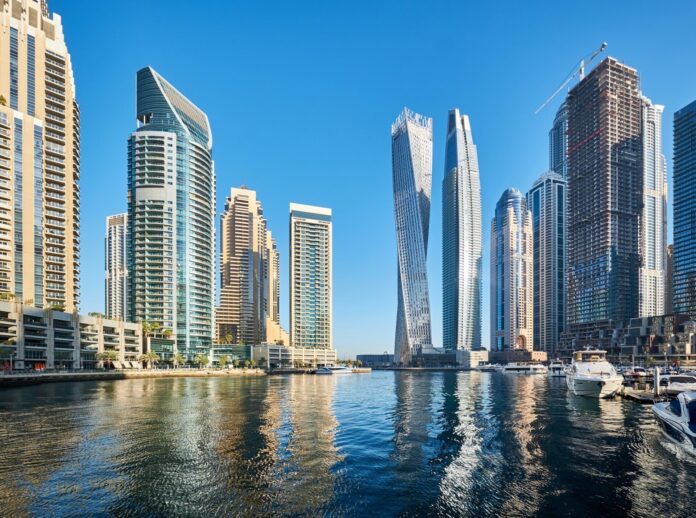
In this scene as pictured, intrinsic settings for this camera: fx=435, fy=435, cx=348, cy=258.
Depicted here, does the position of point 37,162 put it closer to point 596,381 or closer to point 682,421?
point 596,381

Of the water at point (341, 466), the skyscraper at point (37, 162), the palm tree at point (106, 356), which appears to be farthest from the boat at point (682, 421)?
the palm tree at point (106, 356)

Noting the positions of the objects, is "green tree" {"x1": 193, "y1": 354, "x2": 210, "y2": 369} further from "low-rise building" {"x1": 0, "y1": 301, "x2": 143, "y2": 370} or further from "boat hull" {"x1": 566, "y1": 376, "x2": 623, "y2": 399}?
"boat hull" {"x1": 566, "y1": 376, "x2": 623, "y2": 399}

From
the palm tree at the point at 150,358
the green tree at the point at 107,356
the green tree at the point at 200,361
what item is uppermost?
the green tree at the point at 107,356

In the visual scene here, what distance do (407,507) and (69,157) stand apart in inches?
7277

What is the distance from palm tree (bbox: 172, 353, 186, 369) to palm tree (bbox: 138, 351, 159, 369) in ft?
22.8

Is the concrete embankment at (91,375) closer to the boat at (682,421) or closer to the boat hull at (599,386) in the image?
the boat hull at (599,386)

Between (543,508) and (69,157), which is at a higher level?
(69,157)

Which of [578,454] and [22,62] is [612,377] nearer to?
[578,454]

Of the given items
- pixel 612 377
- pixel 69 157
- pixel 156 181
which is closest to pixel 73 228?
pixel 69 157

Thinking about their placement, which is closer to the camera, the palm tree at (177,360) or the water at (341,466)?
the water at (341,466)

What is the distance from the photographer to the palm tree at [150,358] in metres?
174

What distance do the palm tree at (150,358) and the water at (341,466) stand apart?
13722cm

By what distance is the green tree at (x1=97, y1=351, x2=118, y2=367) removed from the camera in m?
154

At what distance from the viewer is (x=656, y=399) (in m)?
56.2
